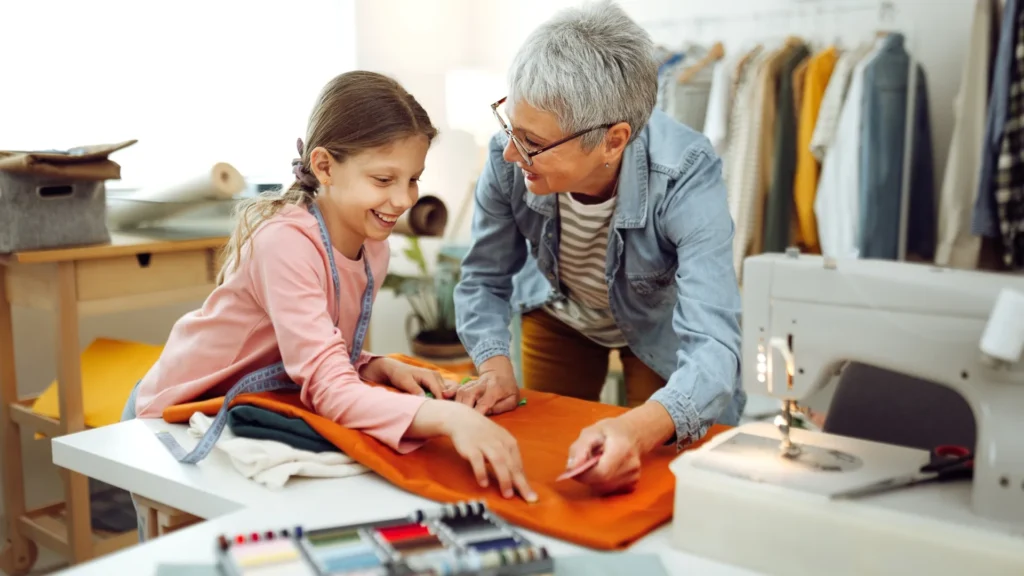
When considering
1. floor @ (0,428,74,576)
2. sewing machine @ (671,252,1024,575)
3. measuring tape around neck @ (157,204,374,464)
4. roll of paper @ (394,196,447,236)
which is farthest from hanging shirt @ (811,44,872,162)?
floor @ (0,428,74,576)

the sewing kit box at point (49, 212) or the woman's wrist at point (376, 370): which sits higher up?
the sewing kit box at point (49, 212)

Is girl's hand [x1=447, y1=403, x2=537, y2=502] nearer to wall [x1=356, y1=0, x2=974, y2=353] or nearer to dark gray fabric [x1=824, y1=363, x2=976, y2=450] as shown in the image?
dark gray fabric [x1=824, y1=363, x2=976, y2=450]

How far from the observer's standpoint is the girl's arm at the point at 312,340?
4.16 ft

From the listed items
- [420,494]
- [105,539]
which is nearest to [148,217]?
[105,539]

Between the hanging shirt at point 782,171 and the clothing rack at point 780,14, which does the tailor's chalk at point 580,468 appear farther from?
the clothing rack at point 780,14

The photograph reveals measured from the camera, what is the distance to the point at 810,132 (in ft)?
10.8

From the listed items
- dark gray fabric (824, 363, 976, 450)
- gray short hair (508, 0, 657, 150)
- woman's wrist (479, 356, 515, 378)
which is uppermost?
gray short hair (508, 0, 657, 150)

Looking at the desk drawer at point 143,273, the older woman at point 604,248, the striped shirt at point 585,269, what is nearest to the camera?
the older woman at point 604,248

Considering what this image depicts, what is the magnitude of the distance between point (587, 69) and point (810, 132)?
7.06 ft

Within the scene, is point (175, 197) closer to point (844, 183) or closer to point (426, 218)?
point (426, 218)

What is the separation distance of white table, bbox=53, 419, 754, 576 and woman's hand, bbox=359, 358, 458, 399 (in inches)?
13.1

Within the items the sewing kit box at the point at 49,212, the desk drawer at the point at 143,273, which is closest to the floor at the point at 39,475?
the desk drawer at the point at 143,273

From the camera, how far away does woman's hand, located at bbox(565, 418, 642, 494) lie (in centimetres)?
111

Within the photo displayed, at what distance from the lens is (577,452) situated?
113 cm
